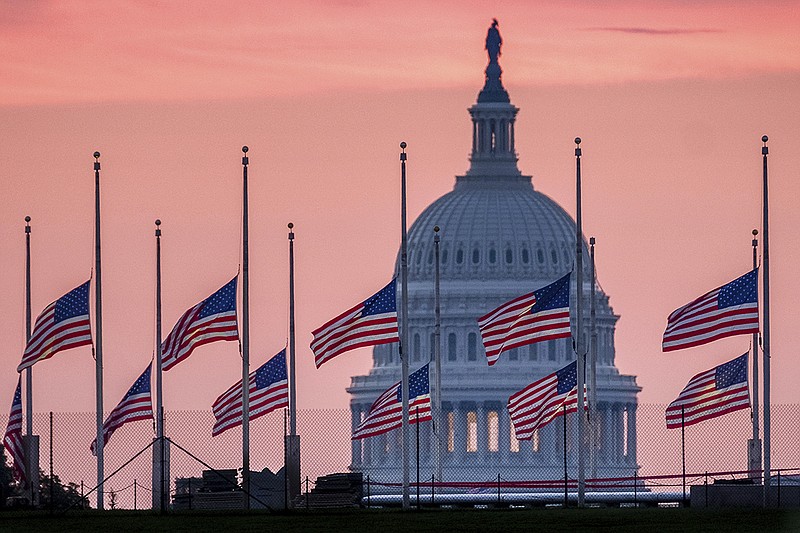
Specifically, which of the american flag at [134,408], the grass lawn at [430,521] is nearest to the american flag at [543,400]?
the american flag at [134,408]

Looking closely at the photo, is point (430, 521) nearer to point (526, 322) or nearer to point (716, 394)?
point (526, 322)

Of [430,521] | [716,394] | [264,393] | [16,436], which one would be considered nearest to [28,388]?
[16,436]

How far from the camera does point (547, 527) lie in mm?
76438

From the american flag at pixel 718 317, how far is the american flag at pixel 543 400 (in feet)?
34.0

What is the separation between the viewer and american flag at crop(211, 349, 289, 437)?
107000 millimetres

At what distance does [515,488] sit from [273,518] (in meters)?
47.3

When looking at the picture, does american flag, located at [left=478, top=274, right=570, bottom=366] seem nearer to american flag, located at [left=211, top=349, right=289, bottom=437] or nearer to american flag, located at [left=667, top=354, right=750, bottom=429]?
american flag, located at [left=667, top=354, right=750, bottom=429]

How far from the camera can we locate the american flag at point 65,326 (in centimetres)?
9956

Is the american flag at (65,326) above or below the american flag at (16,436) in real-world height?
above

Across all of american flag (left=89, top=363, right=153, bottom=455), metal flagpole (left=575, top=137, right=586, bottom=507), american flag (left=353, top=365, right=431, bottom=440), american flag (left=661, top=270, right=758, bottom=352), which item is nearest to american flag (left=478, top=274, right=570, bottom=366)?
metal flagpole (left=575, top=137, right=586, bottom=507)

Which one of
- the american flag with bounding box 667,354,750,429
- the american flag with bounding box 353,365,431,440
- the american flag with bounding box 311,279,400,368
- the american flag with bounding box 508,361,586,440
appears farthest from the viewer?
the american flag with bounding box 508,361,586,440

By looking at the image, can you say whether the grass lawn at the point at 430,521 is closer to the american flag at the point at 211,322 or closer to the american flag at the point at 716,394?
the american flag at the point at 211,322

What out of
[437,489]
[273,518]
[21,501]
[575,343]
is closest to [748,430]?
[437,489]

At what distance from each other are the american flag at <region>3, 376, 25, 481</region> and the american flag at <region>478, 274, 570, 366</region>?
43.5 feet
